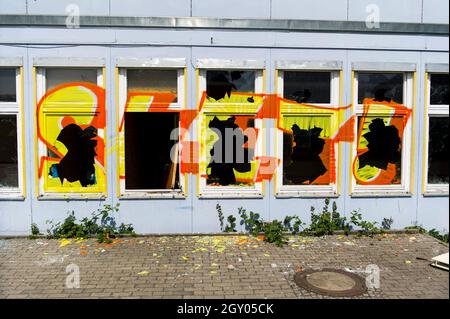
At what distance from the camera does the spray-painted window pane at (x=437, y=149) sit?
7793 millimetres

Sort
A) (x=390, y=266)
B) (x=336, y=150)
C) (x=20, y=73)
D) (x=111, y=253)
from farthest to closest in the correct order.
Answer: (x=336, y=150) → (x=20, y=73) → (x=111, y=253) → (x=390, y=266)

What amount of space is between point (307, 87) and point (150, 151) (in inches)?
121

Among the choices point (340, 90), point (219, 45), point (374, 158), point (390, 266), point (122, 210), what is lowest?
point (390, 266)

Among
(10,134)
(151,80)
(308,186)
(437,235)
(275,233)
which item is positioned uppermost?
(151,80)

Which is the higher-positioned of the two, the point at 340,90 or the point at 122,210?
the point at 340,90

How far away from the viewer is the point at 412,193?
7.74 meters

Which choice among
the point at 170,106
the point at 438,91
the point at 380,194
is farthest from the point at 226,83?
the point at 438,91

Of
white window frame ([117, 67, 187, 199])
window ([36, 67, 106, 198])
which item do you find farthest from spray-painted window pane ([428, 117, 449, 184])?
window ([36, 67, 106, 198])

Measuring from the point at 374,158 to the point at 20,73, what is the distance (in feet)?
21.1

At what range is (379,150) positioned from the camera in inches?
307

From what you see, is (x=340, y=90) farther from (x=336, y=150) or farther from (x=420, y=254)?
(x=420, y=254)

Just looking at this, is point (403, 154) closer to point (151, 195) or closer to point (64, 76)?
point (151, 195)

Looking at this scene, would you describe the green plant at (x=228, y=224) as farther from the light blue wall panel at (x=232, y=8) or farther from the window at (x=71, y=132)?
the light blue wall panel at (x=232, y=8)

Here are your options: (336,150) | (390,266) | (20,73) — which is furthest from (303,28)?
(20,73)
